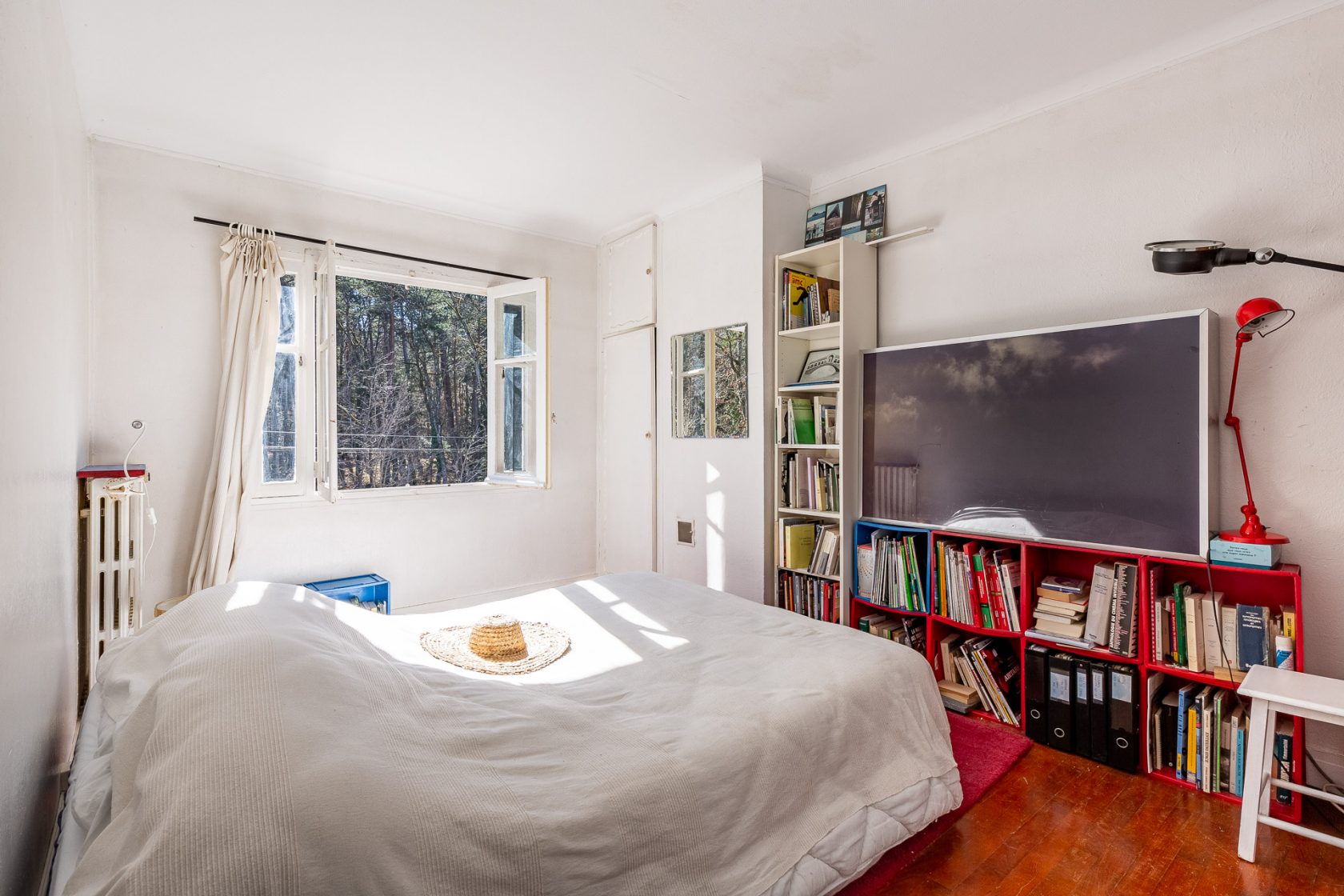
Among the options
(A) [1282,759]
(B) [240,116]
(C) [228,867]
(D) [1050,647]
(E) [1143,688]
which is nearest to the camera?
(C) [228,867]

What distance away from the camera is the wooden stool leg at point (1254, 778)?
6.16 feet

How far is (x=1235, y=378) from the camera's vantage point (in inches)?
89.1

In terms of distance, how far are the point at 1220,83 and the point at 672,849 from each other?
310cm

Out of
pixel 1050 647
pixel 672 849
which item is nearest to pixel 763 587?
pixel 1050 647

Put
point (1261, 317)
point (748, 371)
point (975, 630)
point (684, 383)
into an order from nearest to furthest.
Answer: point (1261, 317) < point (975, 630) < point (748, 371) < point (684, 383)

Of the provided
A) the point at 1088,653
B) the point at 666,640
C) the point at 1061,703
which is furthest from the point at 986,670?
the point at 666,640

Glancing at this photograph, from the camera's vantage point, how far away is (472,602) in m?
4.05

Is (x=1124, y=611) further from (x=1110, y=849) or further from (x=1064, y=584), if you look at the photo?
(x=1110, y=849)

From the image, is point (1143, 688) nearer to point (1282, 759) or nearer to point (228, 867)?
point (1282, 759)

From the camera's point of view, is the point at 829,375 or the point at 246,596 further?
the point at 829,375

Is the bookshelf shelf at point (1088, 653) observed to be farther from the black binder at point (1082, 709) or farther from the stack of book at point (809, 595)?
the stack of book at point (809, 595)

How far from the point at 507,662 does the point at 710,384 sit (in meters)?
2.18

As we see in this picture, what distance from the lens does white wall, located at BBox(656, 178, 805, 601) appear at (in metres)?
Result: 3.51

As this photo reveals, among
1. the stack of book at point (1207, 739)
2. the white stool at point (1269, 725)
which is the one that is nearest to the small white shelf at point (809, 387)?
the stack of book at point (1207, 739)
